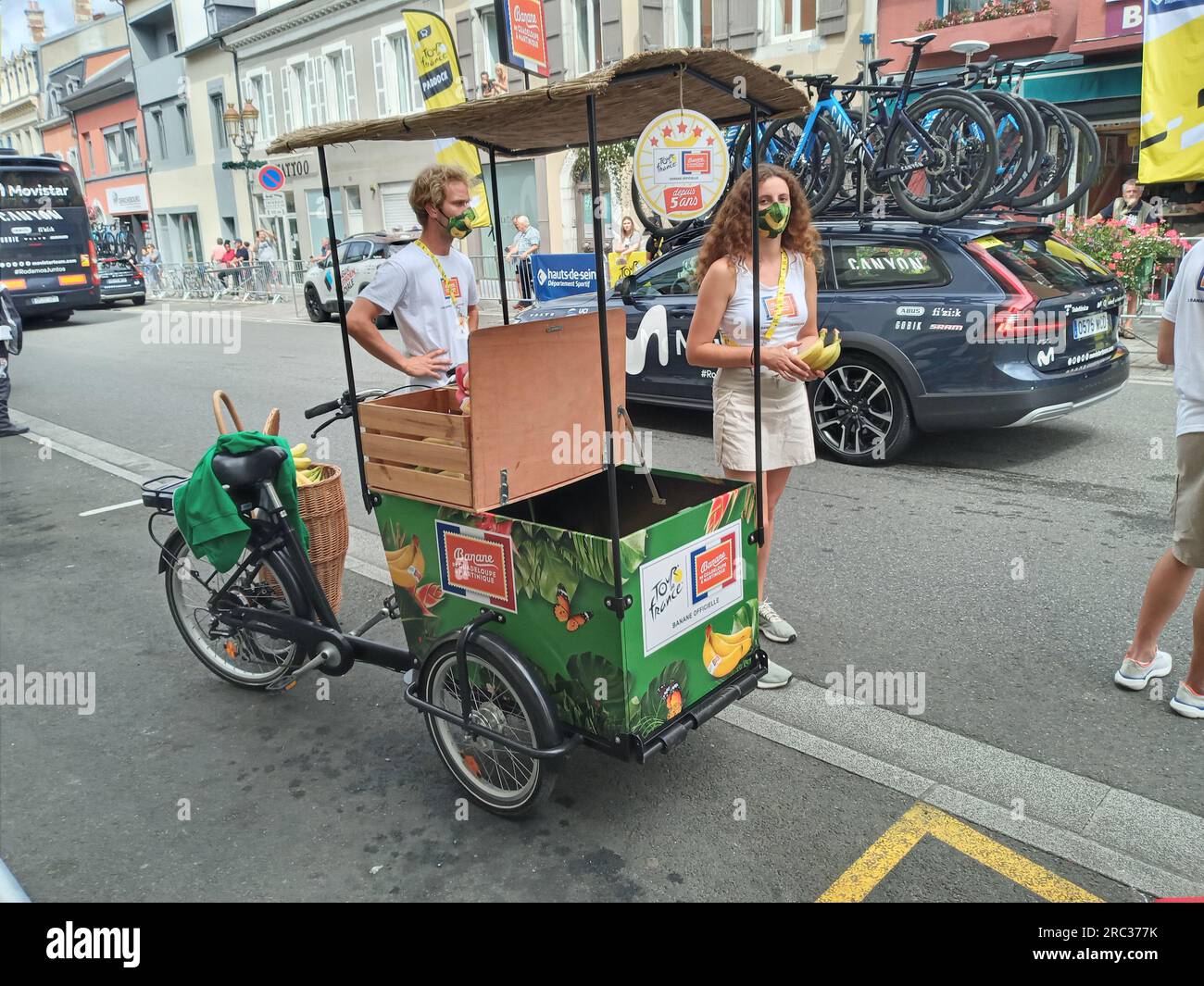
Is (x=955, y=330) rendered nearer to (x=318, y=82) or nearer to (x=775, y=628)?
(x=775, y=628)

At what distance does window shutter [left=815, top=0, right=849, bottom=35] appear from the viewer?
17.1m

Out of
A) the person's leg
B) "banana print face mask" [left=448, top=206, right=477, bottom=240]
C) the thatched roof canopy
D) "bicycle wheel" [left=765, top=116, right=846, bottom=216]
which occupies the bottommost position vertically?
the person's leg

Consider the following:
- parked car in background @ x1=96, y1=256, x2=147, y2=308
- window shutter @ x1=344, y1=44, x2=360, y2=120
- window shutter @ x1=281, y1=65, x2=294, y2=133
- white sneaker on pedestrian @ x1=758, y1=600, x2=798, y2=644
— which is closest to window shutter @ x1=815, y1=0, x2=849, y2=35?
white sneaker on pedestrian @ x1=758, y1=600, x2=798, y2=644

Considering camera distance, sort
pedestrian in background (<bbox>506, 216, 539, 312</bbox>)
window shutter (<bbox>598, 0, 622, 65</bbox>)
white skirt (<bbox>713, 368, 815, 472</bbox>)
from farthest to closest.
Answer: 1. window shutter (<bbox>598, 0, 622, 65</bbox>)
2. pedestrian in background (<bbox>506, 216, 539, 312</bbox>)
3. white skirt (<bbox>713, 368, 815, 472</bbox>)

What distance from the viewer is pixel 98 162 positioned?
Result: 46.5 metres

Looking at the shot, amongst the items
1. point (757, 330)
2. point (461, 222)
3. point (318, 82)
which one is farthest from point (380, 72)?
point (757, 330)

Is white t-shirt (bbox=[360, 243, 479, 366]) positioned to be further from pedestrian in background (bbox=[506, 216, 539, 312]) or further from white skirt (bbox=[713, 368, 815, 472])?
pedestrian in background (bbox=[506, 216, 539, 312])

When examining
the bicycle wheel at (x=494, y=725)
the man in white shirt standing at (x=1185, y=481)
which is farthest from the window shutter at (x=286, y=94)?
the man in white shirt standing at (x=1185, y=481)

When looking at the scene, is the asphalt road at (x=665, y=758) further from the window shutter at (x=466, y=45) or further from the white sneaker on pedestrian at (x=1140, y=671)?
the window shutter at (x=466, y=45)

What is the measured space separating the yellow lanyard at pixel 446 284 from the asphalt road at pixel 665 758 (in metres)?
1.19

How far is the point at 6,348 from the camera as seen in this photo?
356 inches

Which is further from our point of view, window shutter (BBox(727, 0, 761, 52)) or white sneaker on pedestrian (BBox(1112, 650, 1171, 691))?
window shutter (BBox(727, 0, 761, 52))

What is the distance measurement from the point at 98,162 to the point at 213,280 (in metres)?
24.6
